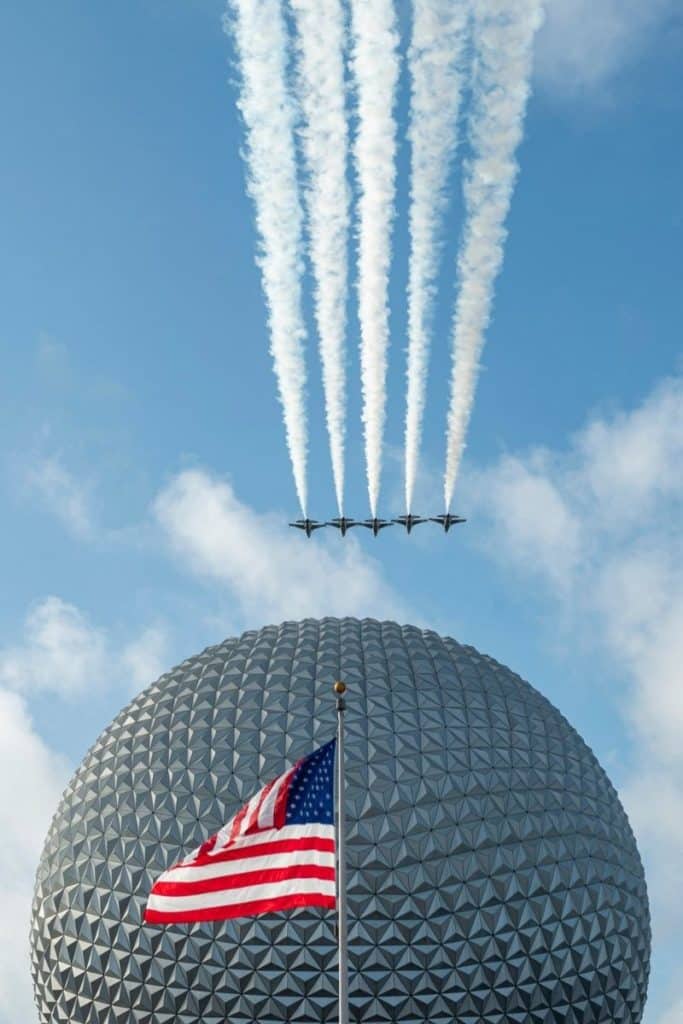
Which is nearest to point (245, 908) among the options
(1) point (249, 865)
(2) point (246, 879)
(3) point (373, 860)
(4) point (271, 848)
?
(2) point (246, 879)

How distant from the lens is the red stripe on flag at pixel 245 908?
19.7 m

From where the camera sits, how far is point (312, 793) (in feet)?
68.2

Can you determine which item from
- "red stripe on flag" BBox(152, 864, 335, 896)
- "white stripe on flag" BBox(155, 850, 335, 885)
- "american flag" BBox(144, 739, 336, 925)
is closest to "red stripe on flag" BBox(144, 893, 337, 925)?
"american flag" BBox(144, 739, 336, 925)

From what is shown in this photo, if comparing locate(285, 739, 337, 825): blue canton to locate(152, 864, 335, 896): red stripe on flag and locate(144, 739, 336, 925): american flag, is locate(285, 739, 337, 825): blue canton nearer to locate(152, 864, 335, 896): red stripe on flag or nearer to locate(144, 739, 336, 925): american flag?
locate(144, 739, 336, 925): american flag

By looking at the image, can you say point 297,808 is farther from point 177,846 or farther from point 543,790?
point 543,790

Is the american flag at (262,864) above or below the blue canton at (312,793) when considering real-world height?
below

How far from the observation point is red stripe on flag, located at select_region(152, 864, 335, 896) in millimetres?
19906

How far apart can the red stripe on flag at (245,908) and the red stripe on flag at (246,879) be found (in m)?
0.32

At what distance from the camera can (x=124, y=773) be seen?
1666 inches

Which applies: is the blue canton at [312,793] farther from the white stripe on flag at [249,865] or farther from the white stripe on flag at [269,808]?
the white stripe on flag at [249,865]

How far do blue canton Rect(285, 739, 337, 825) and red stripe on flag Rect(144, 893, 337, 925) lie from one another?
1397 millimetres

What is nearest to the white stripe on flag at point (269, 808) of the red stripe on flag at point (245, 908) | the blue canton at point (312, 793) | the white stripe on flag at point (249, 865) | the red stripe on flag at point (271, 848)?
the blue canton at point (312, 793)

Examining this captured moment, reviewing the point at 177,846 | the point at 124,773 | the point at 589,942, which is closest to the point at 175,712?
the point at 124,773

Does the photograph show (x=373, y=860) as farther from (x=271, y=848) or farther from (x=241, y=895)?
(x=271, y=848)
